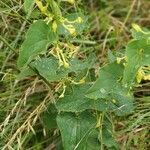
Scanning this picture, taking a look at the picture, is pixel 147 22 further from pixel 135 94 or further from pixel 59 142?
pixel 59 142

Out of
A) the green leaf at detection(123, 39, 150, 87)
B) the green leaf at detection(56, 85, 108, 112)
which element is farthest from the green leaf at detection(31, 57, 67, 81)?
the green leaf at detection(123, 39, 150, 87)

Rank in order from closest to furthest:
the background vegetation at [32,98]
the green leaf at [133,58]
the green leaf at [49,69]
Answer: the green leaf at [133,58], the green leaf at [49,69], the background vegetation at [32,98]

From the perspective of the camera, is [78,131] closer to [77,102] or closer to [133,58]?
[77,102]

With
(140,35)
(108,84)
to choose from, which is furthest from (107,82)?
(140,35)

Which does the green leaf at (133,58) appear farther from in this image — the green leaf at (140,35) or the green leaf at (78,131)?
the green leaf at (78,131)

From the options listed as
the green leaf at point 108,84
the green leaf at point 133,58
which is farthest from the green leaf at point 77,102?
the green leaf at point 133,58

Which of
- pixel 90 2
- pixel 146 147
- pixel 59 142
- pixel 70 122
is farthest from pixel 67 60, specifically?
pixel 90 2
